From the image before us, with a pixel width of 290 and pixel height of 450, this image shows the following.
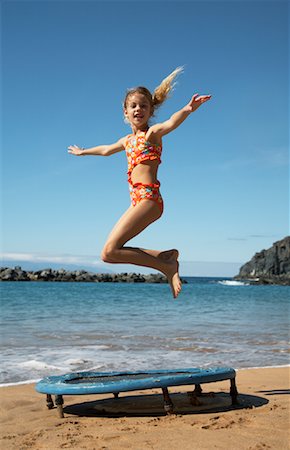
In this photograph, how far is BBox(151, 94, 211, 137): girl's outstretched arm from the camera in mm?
4688

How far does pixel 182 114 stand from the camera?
473 centimetres

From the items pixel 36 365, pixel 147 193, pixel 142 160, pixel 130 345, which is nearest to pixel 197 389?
pixel 147 193

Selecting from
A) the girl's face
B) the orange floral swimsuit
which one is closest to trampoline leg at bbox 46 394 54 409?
the orange floral swimsuit

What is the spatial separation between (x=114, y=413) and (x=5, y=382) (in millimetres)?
2392

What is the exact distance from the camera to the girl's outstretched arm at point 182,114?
4688mm

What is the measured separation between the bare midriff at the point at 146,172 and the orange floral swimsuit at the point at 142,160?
29 millimetres

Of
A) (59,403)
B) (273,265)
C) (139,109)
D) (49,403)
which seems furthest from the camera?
(273,265)

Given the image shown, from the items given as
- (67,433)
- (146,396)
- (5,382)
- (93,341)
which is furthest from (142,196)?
(93,341)

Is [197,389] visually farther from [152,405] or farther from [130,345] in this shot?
[130,345]

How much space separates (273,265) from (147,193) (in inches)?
3501

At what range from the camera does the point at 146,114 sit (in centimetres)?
522

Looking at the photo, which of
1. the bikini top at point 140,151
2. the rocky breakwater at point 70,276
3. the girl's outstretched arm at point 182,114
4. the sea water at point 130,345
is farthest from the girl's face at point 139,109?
the rocky breakwater at point 70,276

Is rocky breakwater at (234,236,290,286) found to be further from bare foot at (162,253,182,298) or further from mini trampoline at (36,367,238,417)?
bare foot at (162,253,182,298)

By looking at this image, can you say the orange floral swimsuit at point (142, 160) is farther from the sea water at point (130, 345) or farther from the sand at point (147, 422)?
the sea water at point (130, 345)
